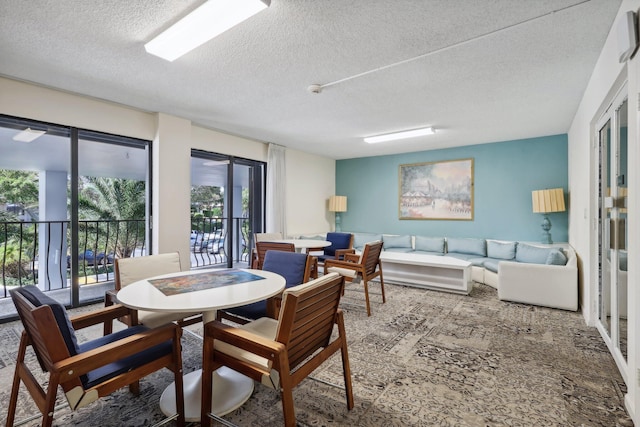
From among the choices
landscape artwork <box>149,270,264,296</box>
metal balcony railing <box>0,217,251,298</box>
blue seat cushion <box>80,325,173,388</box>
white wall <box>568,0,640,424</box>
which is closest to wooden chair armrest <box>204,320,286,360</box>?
blue seat cushion <box>80,325,173,388</box>

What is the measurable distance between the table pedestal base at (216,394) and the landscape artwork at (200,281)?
0.65 m

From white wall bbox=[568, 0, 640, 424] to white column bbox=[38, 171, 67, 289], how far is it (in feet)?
18.2

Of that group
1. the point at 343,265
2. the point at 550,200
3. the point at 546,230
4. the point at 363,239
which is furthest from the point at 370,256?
the point at 546,230

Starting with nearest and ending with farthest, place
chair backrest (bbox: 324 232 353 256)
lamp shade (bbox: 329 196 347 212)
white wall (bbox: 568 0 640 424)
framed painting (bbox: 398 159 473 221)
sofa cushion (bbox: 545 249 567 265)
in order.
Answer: white wall (bbox: 568 0 640 424) → sofa cushion (bbox: 545 249 567 265) → chair backrest (bbox: 324 232 353 256) → framed painting (bbox: 398 159 473 221) → lamp shade (bbox: 329 196 347 212)

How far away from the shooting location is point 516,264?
391cm

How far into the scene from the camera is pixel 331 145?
6039 mm

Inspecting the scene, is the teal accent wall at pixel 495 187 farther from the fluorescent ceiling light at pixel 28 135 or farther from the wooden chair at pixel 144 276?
the fluorescent ceiling light at pixel 28 135

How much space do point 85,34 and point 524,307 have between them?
5.25 meters

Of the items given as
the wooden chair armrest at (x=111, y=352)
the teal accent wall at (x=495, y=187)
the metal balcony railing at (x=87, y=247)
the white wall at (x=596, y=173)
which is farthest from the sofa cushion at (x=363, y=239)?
the wooden chair armrest at (x=111, y=352)

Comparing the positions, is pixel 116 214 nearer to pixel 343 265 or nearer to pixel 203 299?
pixel 343 265

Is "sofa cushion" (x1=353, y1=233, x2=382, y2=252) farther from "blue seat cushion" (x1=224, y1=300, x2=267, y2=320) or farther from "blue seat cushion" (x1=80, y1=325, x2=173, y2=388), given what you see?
"blue seat cushion" (x1=80, y1=325, x2=173, y2=388)

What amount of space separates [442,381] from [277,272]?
1551mm

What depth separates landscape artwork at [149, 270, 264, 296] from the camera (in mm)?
1971

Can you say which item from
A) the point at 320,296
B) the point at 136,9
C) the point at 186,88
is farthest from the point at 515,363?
the point at 186,88
